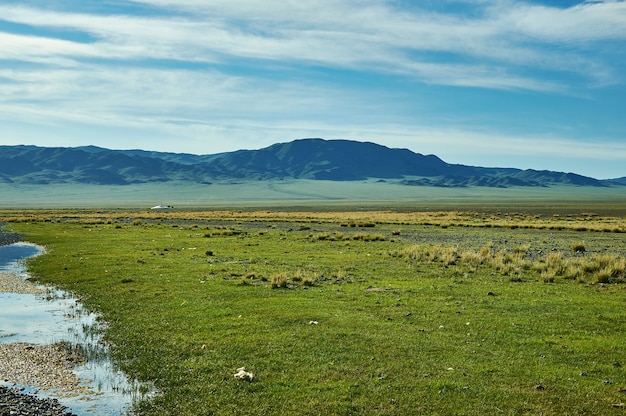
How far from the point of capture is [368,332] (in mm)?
14750

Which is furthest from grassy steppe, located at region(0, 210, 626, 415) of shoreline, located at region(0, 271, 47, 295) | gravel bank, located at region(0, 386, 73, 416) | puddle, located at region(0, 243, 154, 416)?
gravel bank, located at region(0, 386, 73, 416)

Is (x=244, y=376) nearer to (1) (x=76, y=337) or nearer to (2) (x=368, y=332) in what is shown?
(2) (x=368, y=332)

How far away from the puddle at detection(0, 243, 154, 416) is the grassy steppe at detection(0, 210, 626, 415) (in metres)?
0.52

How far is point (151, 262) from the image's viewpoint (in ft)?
100

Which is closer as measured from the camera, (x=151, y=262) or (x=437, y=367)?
(x=437, y=367)

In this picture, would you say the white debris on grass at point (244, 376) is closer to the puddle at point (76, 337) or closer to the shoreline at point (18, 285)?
the puddle at point (76, 337)

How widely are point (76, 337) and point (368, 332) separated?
8.43m

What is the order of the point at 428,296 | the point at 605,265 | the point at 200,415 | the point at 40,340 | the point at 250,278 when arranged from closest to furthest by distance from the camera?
the point at 200,415
the point at 40,340
the point at 428,296
the point at 250,278
the point at 605,265

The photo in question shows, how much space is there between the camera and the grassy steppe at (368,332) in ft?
34.6

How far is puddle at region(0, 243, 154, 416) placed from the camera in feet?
36.0

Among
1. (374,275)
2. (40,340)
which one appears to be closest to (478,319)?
(374,275)

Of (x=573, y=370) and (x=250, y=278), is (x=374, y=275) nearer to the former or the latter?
(x=250, y=278)

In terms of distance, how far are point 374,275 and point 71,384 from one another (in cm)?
1565

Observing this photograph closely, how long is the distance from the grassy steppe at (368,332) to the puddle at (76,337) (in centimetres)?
52
